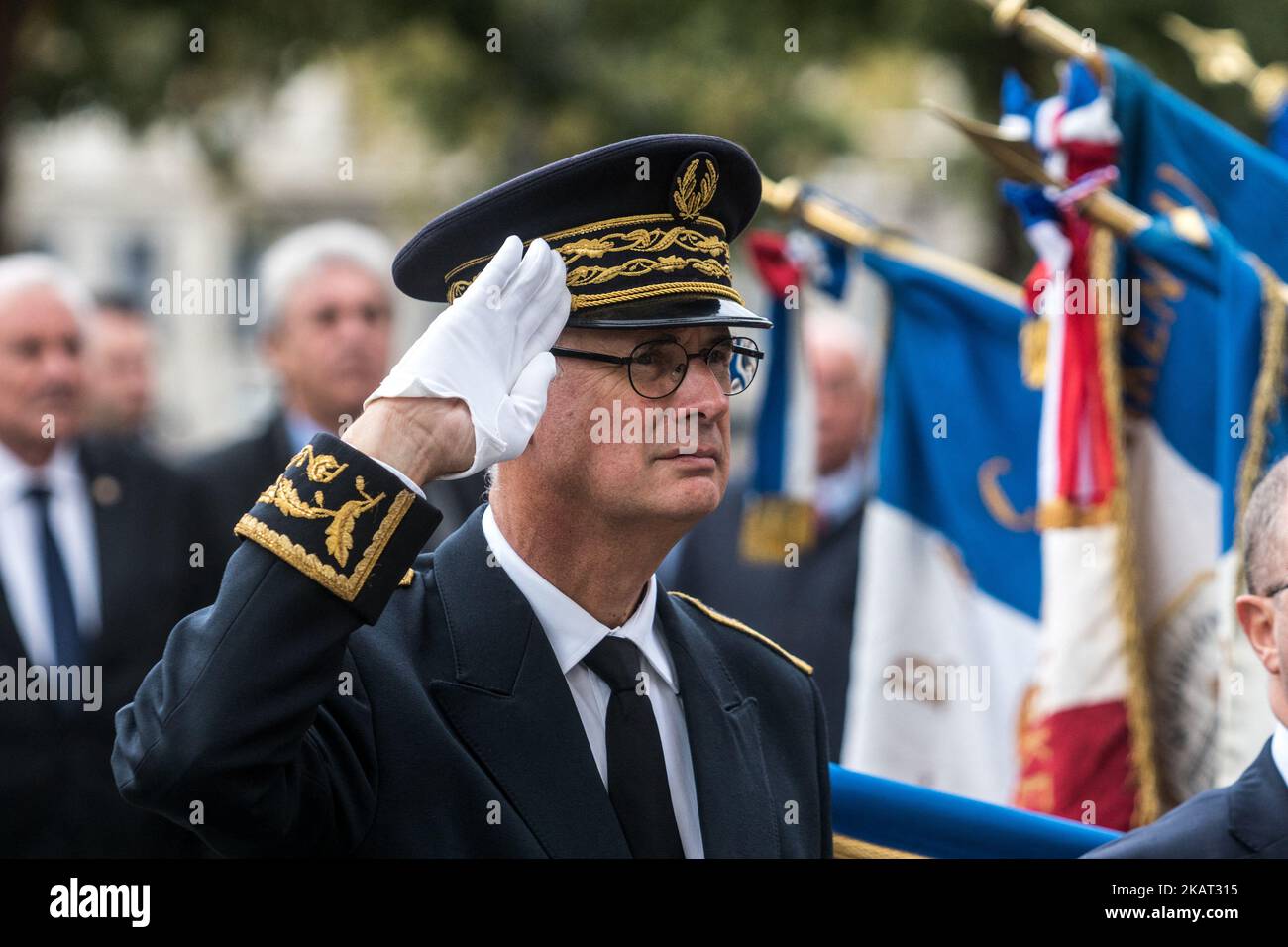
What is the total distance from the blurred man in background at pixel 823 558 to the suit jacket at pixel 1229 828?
3666 millimetres

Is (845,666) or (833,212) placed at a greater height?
(833,212)

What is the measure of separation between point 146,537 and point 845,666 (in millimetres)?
2487

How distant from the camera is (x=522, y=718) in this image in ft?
8.48

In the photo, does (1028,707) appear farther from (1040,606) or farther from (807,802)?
(807,802)

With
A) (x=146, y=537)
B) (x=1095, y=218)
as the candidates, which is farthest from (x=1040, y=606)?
(x=146, y=537)

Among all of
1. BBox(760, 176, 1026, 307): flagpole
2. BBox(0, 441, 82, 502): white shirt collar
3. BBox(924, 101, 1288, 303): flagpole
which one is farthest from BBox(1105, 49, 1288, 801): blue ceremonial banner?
BBox(0, 441, 82, 502): white shirt collar

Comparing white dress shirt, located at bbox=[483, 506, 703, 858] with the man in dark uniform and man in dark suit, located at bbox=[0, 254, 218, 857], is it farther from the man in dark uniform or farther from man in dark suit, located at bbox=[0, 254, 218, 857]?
man in dark suit, located at bbox=[0, 254, 218, 857]

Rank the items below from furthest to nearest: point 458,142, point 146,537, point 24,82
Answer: point 458,142, point 24,82, point 146,537

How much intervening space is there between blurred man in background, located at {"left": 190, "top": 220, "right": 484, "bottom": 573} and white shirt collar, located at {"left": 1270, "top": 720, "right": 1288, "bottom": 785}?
10.5 ft

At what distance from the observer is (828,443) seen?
23.9 feet

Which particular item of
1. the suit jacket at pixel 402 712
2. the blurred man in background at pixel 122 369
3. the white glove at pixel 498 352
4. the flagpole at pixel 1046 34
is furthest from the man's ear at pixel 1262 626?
the blurred man in background at pixel 122 369

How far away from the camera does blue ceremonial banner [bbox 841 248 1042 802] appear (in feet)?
18.9

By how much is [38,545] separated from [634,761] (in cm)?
331

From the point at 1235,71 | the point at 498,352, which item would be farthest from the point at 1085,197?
the point at 498,352
